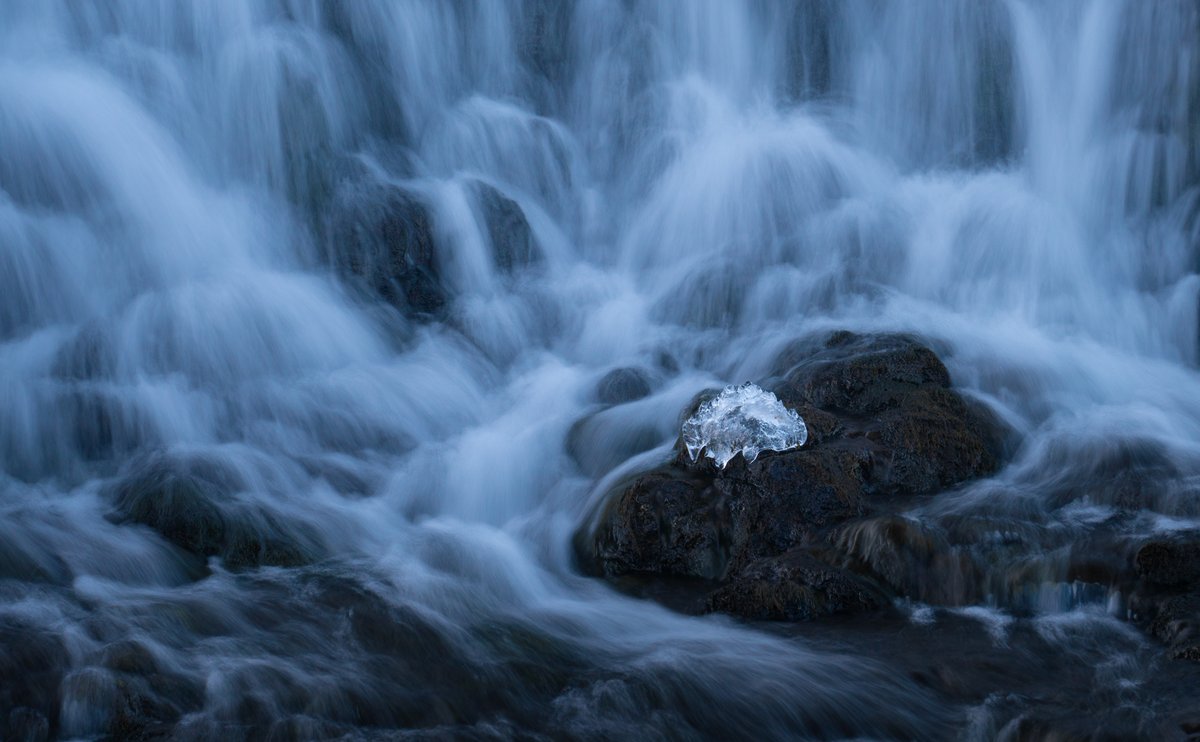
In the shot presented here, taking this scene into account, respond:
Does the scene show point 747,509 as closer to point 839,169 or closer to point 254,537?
point 254,537

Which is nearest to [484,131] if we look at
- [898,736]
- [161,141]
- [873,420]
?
[161,141]

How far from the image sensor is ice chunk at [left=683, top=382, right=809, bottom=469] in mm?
7496

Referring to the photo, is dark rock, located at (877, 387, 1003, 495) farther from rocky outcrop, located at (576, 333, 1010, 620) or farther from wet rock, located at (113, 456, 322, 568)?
wet rock, located at (113, 456, 322, 568)

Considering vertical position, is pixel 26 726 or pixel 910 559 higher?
pixel 26 726

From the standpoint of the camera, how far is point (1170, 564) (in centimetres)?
646

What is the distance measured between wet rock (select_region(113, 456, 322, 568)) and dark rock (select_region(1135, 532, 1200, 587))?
4799 millimetres

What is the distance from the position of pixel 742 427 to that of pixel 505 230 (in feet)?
16.3

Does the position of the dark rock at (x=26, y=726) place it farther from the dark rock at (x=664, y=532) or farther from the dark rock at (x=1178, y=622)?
the dark rock at (x=1178, y=622)

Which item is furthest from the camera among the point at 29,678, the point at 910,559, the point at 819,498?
the point at 819,498

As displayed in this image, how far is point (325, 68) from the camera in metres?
12.0

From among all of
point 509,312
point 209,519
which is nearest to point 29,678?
point 209,519

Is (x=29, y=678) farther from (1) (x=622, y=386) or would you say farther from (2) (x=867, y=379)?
(2) (x=867, y=379)

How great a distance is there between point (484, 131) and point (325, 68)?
1.72 m

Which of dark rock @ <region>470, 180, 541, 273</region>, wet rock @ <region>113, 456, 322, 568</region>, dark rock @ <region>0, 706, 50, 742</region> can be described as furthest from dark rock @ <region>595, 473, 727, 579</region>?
dark rock @ <region>470, 180, 541, 273</region>
